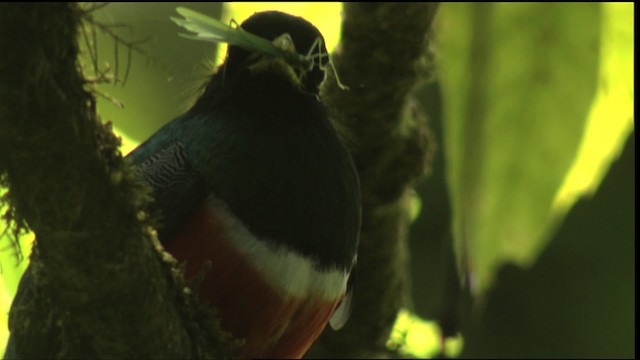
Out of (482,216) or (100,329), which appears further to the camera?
(482,216)

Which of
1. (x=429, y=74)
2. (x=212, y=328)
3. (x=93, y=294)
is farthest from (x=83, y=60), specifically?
(x=429, y=74)

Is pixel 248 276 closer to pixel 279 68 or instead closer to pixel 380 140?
pixel 279 68

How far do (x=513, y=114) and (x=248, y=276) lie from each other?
2.40 ft

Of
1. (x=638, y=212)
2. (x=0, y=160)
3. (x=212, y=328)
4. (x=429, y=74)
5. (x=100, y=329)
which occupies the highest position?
(x=0, y=160)

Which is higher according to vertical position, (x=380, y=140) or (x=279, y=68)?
(x=279, y=68)

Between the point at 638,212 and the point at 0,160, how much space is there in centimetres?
185

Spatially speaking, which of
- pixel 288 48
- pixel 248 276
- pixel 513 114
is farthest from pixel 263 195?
pixel 513 114

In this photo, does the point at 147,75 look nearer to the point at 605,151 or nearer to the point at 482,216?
the point at 482,216

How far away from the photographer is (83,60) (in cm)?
218

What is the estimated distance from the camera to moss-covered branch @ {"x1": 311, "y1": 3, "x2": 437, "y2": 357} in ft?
11.4

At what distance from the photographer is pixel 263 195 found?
118 inches

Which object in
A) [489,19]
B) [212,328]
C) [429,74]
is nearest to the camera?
[212,328]

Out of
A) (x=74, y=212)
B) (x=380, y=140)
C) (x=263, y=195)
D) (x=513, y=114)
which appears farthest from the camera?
(x=380, y=140)

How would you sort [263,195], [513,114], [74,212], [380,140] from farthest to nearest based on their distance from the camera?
[380,140] → [513,114] → [263,195] → [74,212]
